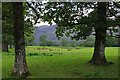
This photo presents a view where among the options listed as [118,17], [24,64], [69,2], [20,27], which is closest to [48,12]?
[69,2]

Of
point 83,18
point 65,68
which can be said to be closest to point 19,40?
point 65,68

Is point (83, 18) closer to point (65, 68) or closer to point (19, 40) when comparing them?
point (65, 68)

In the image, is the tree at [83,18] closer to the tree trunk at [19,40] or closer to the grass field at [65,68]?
the grass field at [65,68]

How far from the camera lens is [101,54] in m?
12.4

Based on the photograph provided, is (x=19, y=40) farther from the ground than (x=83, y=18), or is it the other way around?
(x=83, y=18)

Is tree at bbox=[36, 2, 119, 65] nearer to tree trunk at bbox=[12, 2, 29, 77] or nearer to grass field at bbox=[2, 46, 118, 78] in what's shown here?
grass field at bbox=[2, 46, 118, 78]

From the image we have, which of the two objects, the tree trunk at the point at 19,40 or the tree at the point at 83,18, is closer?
the tree trunk at the point at 19,40

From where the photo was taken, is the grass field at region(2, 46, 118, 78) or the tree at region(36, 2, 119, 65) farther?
the tree at region(36, 2, 119, 65)

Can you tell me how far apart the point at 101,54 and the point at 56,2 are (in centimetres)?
732

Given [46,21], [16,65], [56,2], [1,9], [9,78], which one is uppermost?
[56,2]

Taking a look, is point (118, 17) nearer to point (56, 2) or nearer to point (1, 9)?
point (56, 2)

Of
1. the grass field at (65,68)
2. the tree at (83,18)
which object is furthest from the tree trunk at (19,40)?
the tree at (83,18)

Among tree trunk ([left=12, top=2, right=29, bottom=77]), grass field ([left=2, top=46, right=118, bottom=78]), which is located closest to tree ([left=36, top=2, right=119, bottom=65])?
grass field ([left=2, top=46, right=118, bottom=78])

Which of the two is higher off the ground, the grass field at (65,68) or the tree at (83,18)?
the tree at (83,18)
